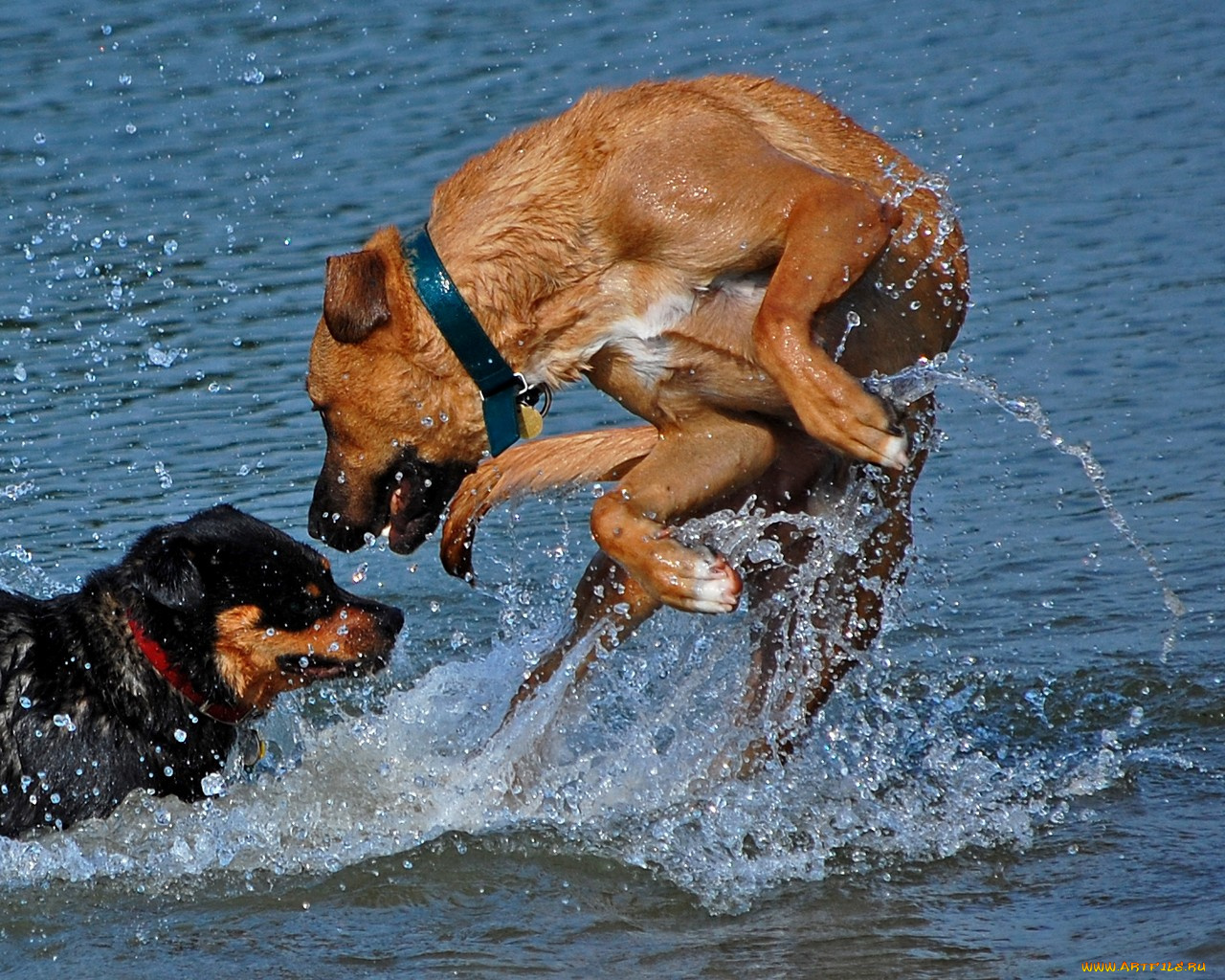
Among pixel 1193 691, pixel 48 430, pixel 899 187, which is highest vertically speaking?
pixel 899 187

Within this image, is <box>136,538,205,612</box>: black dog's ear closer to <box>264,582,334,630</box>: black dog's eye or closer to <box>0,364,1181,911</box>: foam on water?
<box>264,582,334,630</box>: black dog's eye

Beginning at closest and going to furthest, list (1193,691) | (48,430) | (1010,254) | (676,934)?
1. (676,934)
2. (1193,691)
3. (48,430)
4. (1010,254)

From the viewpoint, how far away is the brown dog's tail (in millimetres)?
5441

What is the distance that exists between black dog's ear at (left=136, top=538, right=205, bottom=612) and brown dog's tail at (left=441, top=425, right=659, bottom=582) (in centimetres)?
77

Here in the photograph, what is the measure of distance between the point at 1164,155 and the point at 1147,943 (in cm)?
763

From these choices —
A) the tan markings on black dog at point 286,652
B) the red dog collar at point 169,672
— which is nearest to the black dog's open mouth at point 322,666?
the tan markings on black dog at point 286,652

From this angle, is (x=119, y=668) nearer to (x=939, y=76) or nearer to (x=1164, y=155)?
(x=1164, y=155)

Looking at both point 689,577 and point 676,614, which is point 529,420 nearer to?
point 689,577

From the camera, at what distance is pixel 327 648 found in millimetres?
5414

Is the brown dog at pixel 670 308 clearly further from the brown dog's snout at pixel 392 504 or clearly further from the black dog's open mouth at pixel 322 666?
the black dog's open mouth at pixel 322 666

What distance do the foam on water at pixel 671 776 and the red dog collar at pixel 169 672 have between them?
0.26 metres

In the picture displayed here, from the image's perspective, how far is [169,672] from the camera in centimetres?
534

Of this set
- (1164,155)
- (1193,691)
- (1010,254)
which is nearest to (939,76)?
(1164,155)

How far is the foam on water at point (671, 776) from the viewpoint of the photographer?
16.6ft
